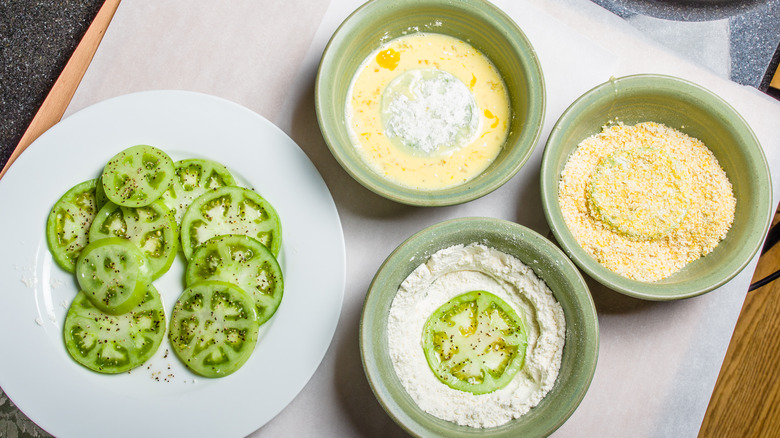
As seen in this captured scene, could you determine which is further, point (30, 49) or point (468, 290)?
point (30, 49)

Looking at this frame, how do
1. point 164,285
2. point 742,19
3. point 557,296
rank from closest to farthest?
point 557,296 < point 164,285 < point 742,19

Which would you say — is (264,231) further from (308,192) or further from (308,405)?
(308,405)

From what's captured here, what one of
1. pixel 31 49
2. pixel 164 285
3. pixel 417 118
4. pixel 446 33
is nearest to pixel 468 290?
pixel 417 118

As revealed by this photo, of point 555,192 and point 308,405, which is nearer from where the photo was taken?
point 555,192

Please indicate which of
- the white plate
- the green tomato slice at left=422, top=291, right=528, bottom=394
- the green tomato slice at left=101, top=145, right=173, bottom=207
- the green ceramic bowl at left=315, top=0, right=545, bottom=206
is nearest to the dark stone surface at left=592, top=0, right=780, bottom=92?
the green ceramic bowl at left=315, top=0, right=545, bottom=206

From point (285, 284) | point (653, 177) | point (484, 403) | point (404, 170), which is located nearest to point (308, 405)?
point (285, 284)

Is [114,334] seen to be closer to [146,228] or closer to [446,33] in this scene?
[146,228]
